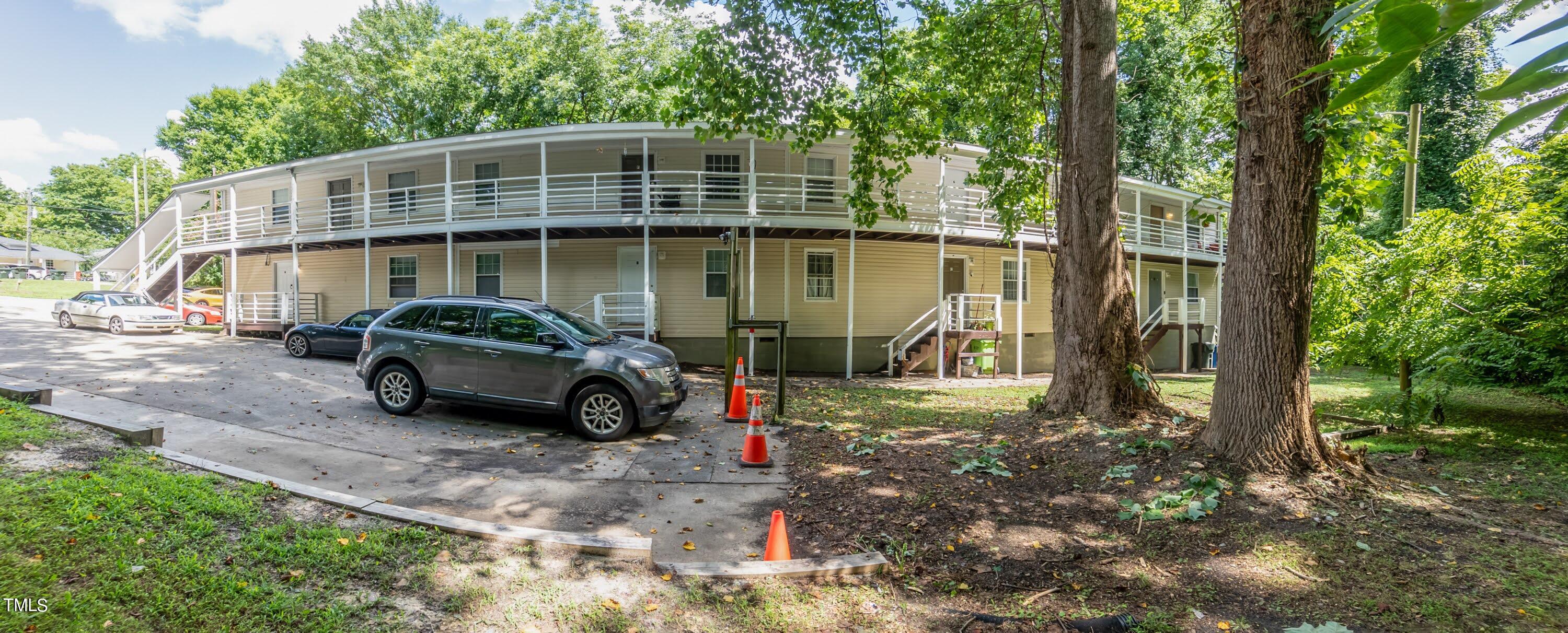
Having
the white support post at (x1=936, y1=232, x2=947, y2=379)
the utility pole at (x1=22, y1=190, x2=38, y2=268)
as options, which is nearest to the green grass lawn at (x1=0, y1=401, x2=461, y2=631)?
the white support post at (x1=936, y1=232, x2=947, y2=379)

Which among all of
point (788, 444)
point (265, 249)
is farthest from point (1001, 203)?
point (265, 249)

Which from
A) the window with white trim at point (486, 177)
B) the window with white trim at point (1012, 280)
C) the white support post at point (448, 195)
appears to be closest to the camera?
the white support post at point (448, 195)

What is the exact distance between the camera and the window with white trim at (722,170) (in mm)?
16453

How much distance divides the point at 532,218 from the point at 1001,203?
35.0 feet

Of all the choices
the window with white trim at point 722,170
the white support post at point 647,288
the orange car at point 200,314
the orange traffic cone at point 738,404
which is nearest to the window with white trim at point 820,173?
the window with white trim at point 722,170

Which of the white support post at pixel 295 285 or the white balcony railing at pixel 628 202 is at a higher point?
the white balcony railing at pixel 628 202

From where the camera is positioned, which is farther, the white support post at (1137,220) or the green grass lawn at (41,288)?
the green grass lawn at (41,288)

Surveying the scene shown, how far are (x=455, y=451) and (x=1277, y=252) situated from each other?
27.0 ft

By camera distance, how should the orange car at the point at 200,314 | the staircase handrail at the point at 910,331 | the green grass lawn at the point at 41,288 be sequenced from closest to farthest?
the staircase handrail at the point at 910,331, the orange car at the point at 200,314, the green grass lawn at the point at 41,288

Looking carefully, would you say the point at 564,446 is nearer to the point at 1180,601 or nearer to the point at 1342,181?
the point at 1180,601

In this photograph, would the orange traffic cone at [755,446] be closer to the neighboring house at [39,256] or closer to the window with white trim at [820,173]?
the window with white trim at [820,173]

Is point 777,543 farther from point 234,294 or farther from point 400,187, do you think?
point 234,294

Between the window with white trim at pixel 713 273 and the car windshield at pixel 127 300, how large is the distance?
1639 cm

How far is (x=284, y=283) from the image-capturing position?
68.1 feet
